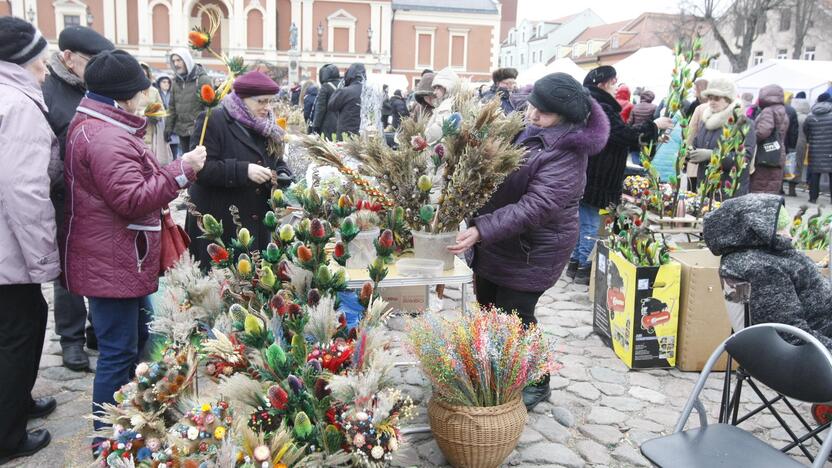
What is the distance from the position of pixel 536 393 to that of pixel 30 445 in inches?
93.4

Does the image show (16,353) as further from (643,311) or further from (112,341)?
(643,311)

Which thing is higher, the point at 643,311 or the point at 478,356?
the point at 478,356

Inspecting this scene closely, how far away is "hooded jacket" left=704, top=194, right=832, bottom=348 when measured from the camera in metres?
2.45

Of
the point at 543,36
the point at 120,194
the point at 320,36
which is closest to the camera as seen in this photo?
the point at 120,194

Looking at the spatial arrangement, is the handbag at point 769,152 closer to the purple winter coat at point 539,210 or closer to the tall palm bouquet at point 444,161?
the purple winter coat at point 539,210

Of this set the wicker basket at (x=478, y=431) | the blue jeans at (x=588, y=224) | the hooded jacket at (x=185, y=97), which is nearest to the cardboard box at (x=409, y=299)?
the blue jeans at (x=588, y=224)

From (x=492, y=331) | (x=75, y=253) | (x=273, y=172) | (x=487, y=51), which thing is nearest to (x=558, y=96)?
(x=492, y=331)

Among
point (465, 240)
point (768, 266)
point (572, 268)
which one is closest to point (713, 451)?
point (768, 266)

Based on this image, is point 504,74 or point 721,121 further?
point 504,74

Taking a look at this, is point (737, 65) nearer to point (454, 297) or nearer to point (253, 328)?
point (454, 297)

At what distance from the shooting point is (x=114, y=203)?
232 centimetres

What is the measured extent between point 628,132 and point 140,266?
12.1ft

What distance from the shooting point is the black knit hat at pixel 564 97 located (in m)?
2.75

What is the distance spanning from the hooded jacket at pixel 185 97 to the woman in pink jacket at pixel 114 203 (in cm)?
408
